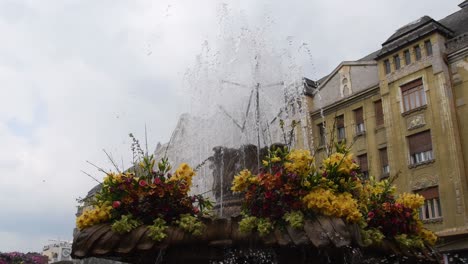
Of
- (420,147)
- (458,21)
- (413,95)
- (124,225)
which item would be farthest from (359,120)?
(124,225)

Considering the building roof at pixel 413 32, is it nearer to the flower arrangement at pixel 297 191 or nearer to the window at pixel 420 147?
the window at pixel 420 147

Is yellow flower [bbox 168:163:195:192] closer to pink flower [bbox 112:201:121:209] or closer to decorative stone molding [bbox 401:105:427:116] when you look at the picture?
pink flower [bbox 112:201:121:209]

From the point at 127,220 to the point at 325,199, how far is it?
6.56 feet

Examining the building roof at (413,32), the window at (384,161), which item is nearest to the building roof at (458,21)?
the building roof at (413,32)

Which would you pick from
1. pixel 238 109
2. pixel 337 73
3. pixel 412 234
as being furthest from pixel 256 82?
pixel 337 73

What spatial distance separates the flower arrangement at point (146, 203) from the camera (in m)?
5.02

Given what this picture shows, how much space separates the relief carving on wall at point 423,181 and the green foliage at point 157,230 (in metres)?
19.5

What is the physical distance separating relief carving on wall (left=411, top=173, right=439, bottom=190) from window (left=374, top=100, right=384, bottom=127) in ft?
12.8

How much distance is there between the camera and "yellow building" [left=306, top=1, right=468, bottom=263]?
21.3m

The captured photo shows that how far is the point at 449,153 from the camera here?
70.6ft

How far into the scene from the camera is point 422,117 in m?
23.1

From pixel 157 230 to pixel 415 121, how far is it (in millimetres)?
20807

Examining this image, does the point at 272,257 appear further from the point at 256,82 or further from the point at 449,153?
the point at 449,153

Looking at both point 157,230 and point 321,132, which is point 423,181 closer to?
point 321,132
